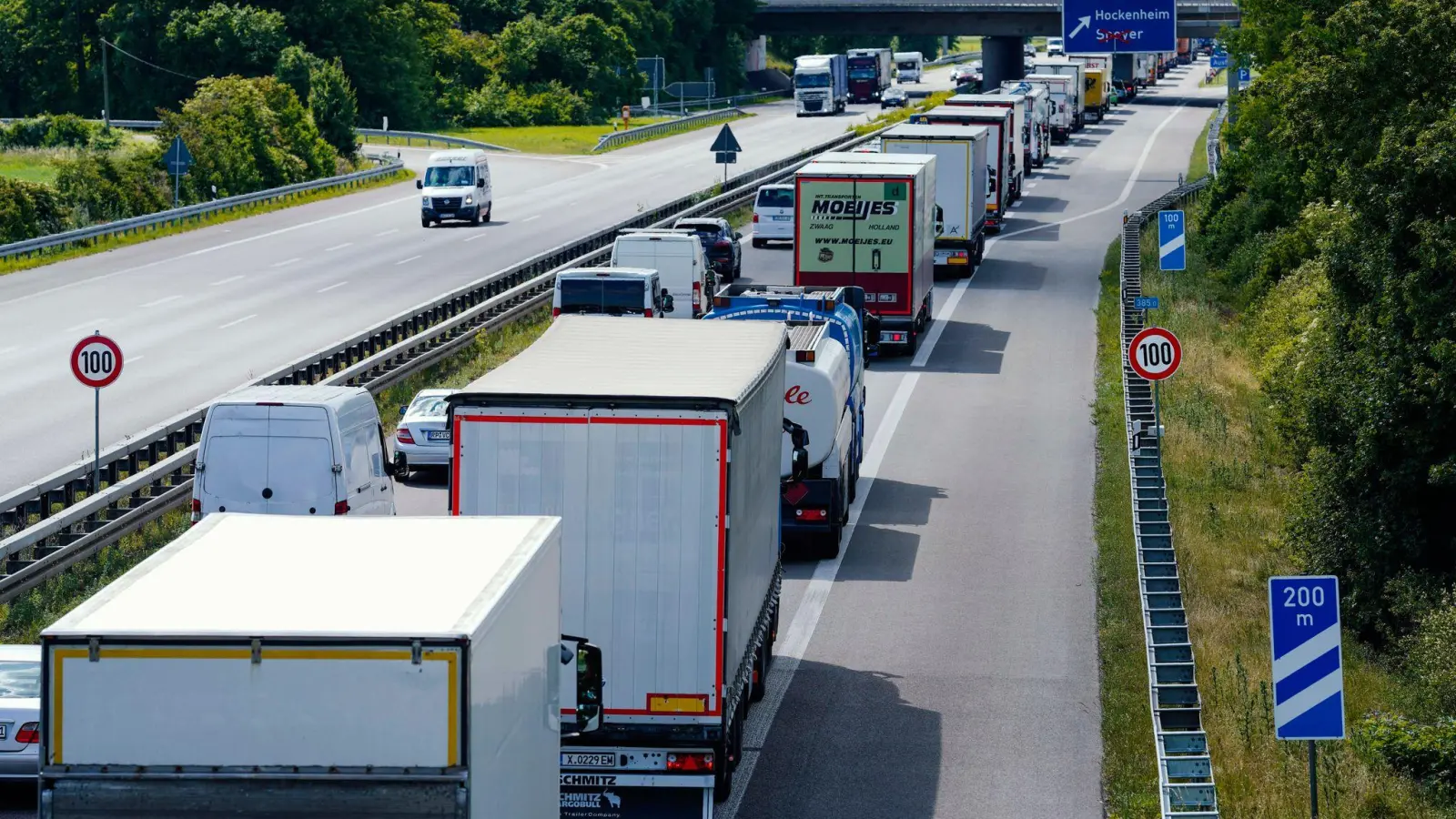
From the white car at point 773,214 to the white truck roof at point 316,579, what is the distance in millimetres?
43298

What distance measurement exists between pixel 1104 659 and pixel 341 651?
1242 cm

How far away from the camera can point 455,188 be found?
57375mm

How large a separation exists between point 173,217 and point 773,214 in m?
17.4

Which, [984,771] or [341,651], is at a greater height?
[341,651]

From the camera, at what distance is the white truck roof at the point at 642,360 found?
1335 centimetres

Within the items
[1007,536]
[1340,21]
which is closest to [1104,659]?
[1007,536]

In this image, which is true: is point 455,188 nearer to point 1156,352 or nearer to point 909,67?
point 1156,352

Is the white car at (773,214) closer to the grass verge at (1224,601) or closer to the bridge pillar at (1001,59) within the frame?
the grass verge at (1224,601)

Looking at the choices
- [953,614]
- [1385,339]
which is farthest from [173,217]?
[1385,339]

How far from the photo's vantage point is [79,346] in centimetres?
2291

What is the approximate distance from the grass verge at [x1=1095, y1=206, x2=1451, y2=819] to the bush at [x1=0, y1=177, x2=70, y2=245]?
98.4 feet

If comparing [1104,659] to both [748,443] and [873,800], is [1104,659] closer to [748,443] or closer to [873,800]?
[873,800]

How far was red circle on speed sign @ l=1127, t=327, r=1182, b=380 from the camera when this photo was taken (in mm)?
24312

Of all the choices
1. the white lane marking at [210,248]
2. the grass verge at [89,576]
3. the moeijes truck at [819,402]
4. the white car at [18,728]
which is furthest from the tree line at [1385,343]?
the white lane marking at [210,248]
